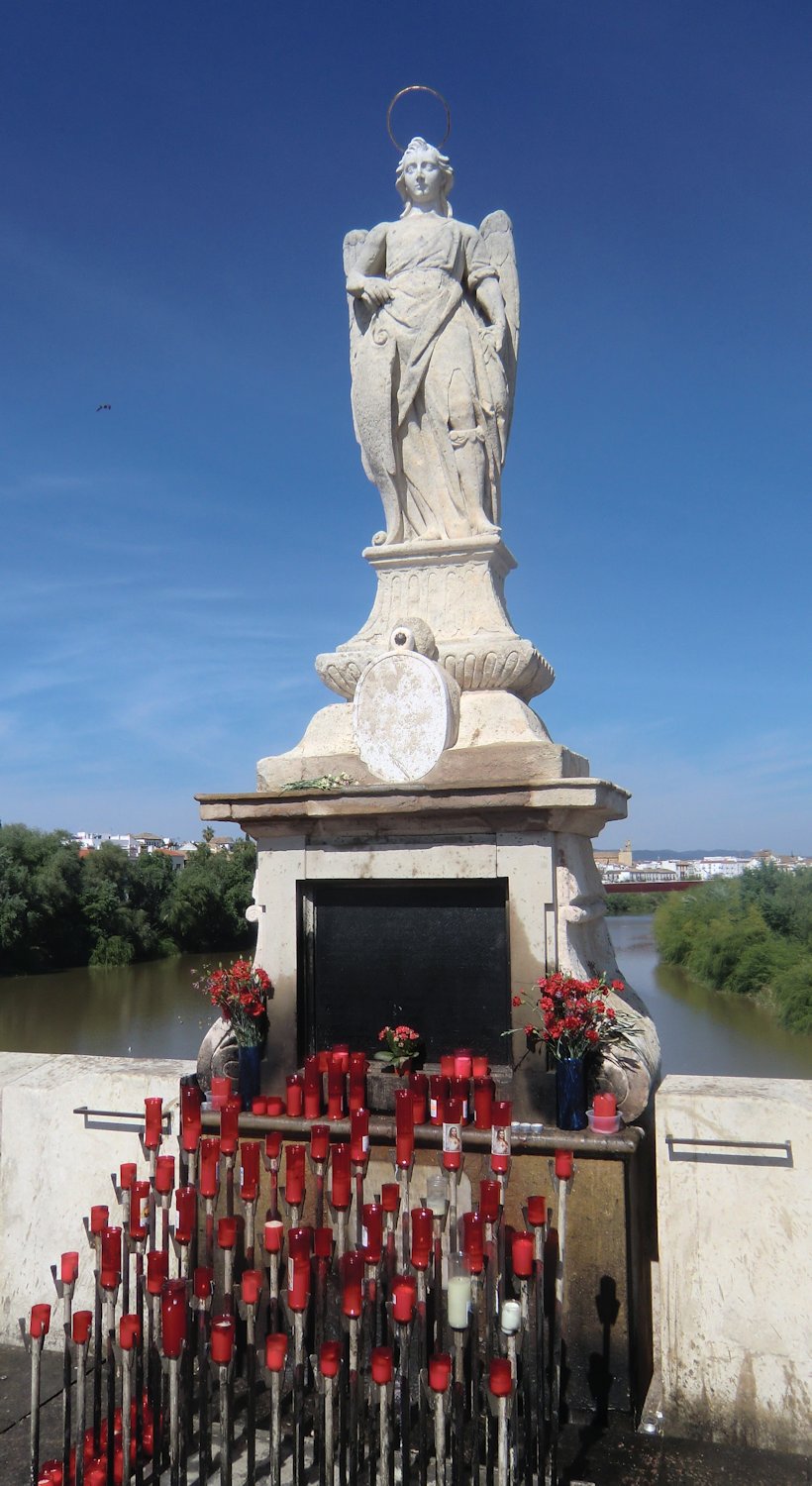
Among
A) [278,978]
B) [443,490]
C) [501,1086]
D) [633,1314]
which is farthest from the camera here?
[443,490]

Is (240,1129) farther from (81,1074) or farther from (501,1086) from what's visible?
(501,1086)

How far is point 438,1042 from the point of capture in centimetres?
484

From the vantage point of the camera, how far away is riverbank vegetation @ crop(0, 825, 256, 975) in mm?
30969

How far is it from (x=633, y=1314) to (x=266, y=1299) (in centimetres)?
145

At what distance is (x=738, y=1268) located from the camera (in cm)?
393

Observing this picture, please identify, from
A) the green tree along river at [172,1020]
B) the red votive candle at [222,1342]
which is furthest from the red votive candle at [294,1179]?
the green tree along river at [172,1020]

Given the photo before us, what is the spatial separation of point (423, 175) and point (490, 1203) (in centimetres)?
578

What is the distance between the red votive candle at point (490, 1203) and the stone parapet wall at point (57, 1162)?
196 centimetres

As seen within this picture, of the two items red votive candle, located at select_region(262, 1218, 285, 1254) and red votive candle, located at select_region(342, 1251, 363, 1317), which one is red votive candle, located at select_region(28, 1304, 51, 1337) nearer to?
red votive candle, located at select_region(262, 1218, 285, 1254)

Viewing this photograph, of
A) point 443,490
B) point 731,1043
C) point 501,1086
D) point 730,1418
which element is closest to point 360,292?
point 443,490

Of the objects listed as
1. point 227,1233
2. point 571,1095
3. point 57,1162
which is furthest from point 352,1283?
point 57,1162

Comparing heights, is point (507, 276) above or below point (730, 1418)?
above

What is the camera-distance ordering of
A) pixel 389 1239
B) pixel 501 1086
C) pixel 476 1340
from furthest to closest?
pixel 501 1086, pixel 389 1239, pixel 476 1340

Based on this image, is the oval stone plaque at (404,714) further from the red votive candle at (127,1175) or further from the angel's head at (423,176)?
the angel's head at (423,176)
